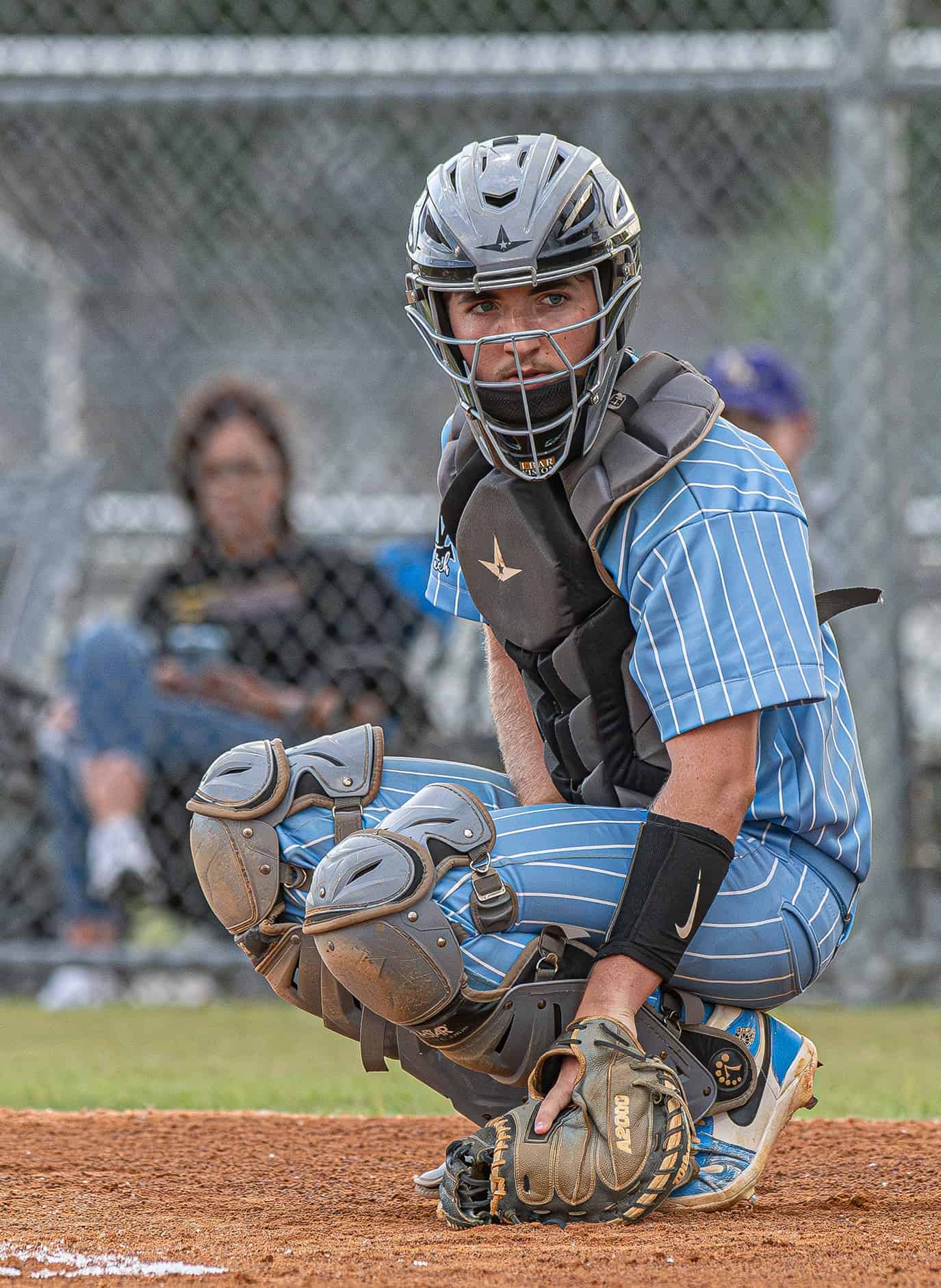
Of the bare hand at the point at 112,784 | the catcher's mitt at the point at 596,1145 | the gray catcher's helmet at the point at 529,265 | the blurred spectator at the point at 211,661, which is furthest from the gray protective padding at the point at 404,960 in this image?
the bare hand at the point at 112,784

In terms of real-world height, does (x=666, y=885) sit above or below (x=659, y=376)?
below

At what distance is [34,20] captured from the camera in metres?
7.12

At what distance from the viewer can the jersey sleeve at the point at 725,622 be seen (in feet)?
7.66

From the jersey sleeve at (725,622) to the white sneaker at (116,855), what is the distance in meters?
3.17

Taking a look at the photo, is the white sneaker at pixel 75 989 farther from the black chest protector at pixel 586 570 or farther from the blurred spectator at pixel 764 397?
the black chest protector at pixel 586 570

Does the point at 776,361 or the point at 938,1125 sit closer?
the point at 938,1125

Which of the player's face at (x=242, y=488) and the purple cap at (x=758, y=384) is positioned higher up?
the purple cap at (x=758, y=384)

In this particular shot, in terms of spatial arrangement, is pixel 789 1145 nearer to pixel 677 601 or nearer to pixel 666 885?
pixel 666 885

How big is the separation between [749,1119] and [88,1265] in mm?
983

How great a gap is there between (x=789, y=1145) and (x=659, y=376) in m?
1.40

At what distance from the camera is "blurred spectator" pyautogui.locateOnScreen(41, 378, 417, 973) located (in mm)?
5387

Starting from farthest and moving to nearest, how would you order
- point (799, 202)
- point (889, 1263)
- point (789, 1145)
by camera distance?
point (799, 202)
point (789, 1145)
point (889, 1263)

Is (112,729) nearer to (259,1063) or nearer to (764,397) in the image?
(259,1063)

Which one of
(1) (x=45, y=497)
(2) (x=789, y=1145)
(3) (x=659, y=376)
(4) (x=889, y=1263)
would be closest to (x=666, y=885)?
(4) (x=889, y=1263)
